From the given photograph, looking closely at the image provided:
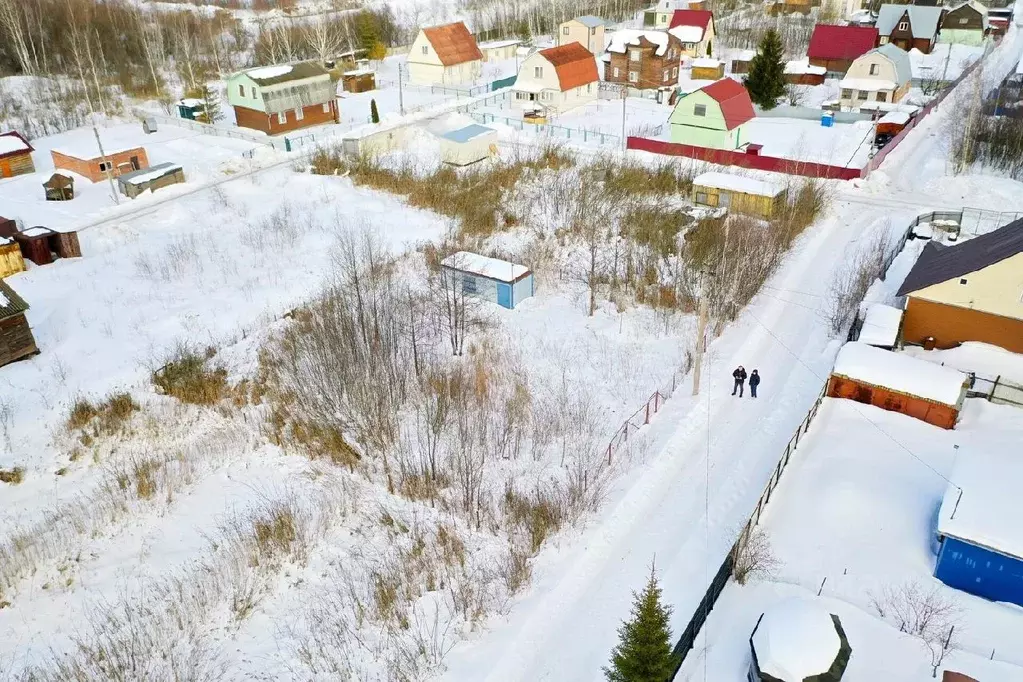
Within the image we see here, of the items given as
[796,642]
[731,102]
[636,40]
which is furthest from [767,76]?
[796,642]

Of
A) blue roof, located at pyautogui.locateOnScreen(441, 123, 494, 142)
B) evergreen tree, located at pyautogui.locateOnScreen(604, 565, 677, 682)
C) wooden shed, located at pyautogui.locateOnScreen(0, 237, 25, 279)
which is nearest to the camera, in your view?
evergreen tree, located at pyautogui.locateOnScreen(604, 565, 677, 682)

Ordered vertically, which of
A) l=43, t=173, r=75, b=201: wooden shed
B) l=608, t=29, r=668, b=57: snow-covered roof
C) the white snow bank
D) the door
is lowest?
the white snow bank

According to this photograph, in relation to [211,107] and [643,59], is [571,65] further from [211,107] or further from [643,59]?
[211,107]

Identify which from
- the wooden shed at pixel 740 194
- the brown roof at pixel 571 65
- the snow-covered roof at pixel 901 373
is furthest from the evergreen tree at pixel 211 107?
the snow-covered roof at pixel 901 373

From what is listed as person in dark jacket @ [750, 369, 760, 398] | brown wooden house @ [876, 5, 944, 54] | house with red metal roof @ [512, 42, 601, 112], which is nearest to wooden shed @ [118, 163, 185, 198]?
house with red metal roof @ [512, 42, 601, 112]

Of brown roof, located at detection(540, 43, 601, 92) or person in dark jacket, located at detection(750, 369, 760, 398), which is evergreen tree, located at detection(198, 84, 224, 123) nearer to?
brown roof, located at detection(540, 43, 601, 92)

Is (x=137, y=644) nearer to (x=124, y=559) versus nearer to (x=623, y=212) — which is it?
(x=124, y=559)

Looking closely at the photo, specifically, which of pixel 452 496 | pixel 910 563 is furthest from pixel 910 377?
pixel 452 496
